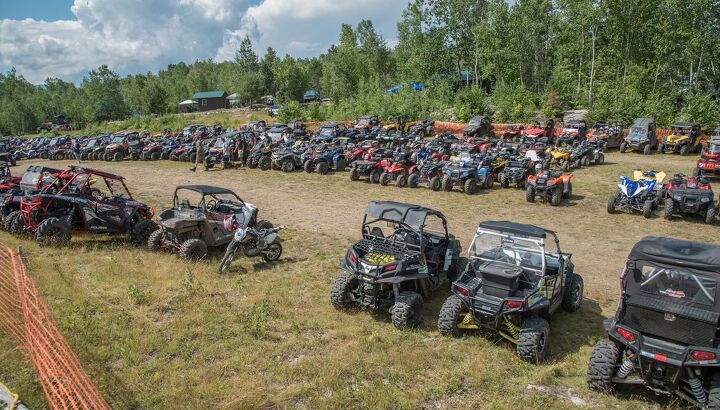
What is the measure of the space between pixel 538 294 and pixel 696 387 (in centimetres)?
204

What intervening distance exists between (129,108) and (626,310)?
77813mm

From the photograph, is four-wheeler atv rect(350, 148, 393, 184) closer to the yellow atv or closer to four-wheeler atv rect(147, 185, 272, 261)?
the yellow atv

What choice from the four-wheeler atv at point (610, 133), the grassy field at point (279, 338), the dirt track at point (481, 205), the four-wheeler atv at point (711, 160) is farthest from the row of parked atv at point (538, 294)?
the four-wheeler atv at point (610, 133)

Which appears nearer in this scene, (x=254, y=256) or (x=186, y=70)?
(x=254, y=256)

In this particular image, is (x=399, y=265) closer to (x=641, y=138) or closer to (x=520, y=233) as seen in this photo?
(x=520, y=233)

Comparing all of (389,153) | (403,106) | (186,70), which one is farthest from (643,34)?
(186,70)

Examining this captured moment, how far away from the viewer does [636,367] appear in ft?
17.2

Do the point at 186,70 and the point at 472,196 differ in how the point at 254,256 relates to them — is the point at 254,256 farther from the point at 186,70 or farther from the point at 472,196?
the point at 186,70

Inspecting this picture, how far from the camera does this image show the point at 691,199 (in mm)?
12336

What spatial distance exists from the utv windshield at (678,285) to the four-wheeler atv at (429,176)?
38.0 ft

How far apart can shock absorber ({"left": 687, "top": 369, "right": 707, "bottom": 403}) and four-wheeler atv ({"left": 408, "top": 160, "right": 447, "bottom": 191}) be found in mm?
12334

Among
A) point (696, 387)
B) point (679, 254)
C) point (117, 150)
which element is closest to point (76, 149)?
point (117, 150)

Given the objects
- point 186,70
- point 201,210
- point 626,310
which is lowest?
point 626,310

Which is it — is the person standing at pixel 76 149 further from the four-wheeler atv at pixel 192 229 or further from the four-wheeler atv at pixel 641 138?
the four-wheeler atv at pixel 641 138
